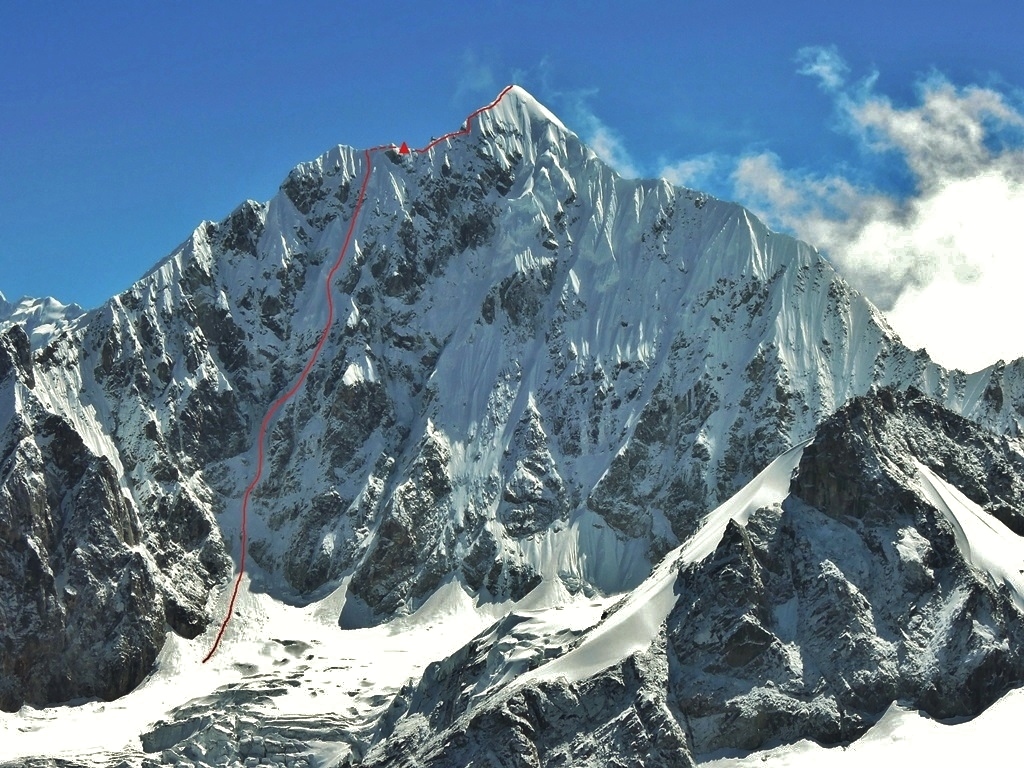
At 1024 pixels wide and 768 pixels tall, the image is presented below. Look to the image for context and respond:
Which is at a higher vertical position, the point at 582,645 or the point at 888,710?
the point at 582,645

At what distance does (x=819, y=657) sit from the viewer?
192 m

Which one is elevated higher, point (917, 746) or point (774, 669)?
point (774, 669)

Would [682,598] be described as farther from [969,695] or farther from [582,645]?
[969,695]

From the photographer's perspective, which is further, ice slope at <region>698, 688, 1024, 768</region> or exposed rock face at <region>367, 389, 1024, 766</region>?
exposed rock face at <region>367, 389, 1024, 766</region>

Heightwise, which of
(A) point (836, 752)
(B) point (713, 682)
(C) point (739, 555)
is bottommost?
(A) point (836, 752)

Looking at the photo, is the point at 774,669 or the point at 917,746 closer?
the point at 917,746

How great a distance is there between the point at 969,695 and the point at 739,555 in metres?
29.1

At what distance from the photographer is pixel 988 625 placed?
627 feet

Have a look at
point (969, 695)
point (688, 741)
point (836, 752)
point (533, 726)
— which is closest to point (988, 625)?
point (969, 695)

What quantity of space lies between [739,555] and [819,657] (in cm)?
1437

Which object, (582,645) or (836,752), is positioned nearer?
(836,752)

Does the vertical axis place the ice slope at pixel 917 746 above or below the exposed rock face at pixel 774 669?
below

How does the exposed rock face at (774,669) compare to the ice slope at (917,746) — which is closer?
the ice slope at (917,746)

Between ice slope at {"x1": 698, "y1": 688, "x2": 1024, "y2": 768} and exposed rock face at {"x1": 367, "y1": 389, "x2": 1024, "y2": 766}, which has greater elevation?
exposed rock face at {"x1": 367, "y1": 389, "x2": 1024, "y2": 766}
